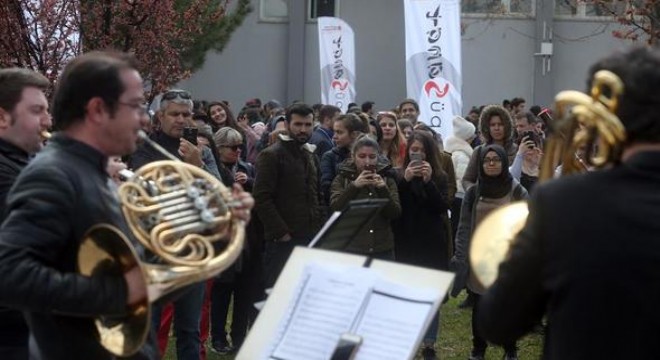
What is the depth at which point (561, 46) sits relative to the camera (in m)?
28.8

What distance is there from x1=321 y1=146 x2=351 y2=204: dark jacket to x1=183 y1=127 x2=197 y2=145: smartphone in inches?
63.2

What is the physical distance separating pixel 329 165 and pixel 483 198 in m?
1.36

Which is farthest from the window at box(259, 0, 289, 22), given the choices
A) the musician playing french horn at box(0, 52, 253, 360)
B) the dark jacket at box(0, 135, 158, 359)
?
the dark jacket at box(0, 135, 158, 359)

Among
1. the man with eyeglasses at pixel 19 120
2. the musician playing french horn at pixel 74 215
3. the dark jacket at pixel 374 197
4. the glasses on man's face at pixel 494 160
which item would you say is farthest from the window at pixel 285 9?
the musician playing french horn at pixel 74 215

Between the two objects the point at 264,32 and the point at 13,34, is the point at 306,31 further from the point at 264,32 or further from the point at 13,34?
the point at 13,34

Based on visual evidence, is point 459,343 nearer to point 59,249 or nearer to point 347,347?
point 347,347

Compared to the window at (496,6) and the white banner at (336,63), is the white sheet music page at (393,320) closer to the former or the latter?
the white banner at (336,63)

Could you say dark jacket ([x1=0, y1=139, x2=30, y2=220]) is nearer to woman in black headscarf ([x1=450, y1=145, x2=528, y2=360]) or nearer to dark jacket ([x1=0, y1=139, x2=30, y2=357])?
dark jacket ([x1=0, y1=139, x2=30, y2=357])

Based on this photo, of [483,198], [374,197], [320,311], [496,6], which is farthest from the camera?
[496,6]

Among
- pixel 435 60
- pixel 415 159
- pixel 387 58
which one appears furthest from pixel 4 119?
pixel 387 58

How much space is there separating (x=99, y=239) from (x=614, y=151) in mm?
1464

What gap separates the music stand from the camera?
442 centimetres

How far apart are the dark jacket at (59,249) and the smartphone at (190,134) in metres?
3.80

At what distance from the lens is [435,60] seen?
558 inches
